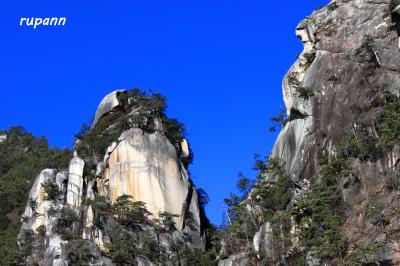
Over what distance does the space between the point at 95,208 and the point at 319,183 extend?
716 inches

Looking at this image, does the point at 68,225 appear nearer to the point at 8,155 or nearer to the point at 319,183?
the point at 319,183

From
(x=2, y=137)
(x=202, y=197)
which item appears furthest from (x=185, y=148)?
(x=2, y=137)

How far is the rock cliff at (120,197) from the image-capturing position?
44438mm

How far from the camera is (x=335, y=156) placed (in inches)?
1394

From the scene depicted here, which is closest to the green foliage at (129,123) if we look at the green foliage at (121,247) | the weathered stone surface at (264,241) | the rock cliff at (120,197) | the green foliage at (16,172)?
the rock cliff at (120,197)

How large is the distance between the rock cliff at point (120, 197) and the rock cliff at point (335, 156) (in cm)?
660

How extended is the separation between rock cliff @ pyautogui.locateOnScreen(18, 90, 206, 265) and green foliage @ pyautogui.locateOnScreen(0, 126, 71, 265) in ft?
7.74

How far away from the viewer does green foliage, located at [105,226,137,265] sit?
43.2 m

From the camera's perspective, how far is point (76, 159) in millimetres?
49906

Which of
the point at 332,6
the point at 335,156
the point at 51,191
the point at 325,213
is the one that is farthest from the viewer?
the point at 51,191

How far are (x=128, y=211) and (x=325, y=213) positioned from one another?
736 inches

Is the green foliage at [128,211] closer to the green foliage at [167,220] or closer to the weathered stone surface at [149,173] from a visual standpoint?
the weathered stone surface at [149,173]

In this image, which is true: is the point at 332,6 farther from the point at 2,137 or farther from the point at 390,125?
the point at 2,137

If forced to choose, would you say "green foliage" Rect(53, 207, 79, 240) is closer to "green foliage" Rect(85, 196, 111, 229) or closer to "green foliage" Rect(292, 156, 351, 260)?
"green foliage" Rect(85, 196, 111, 229)
